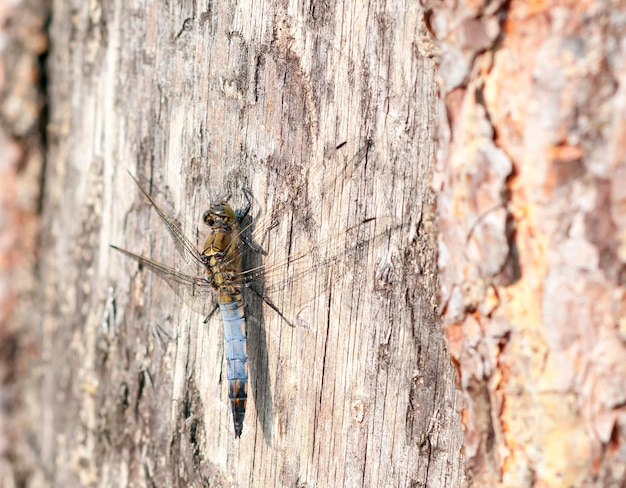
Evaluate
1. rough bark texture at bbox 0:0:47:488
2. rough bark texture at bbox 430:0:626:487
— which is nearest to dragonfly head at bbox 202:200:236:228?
rough bark texture at bbox 430:0:626:487

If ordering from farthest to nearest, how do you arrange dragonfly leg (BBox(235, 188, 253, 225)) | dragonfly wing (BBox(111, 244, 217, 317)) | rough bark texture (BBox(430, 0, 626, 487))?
1. dragonfly wing (BBox(111, 244, 217, 317))
2. dragonfly leg (BBox(235, 188, 253, 225))
3. rough bark texture (BBox(430, 0, 626, 487))

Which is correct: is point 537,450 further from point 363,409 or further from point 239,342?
point 239,342

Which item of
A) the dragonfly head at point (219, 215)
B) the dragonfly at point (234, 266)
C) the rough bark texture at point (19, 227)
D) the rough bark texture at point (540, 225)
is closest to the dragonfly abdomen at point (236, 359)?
the dragonfly at point (234, 266)

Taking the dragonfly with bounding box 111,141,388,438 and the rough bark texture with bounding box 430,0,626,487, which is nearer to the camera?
the rough bark texture with bounding box 430,0,626,487

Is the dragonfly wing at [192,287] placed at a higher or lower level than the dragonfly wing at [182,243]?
lower

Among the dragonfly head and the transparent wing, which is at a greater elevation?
the dragonfly head

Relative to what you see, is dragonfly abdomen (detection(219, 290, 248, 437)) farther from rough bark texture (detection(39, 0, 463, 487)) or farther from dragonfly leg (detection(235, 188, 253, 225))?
dragonfly leg (detection(235, 188, 253, 225))

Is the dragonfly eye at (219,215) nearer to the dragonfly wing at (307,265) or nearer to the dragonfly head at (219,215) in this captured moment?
the dragonfly head at (219,215)

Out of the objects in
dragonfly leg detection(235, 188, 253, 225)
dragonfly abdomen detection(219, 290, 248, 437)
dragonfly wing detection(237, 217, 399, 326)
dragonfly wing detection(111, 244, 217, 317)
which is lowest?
dragonfly abdomen detection(219, 290, 248, 437)
